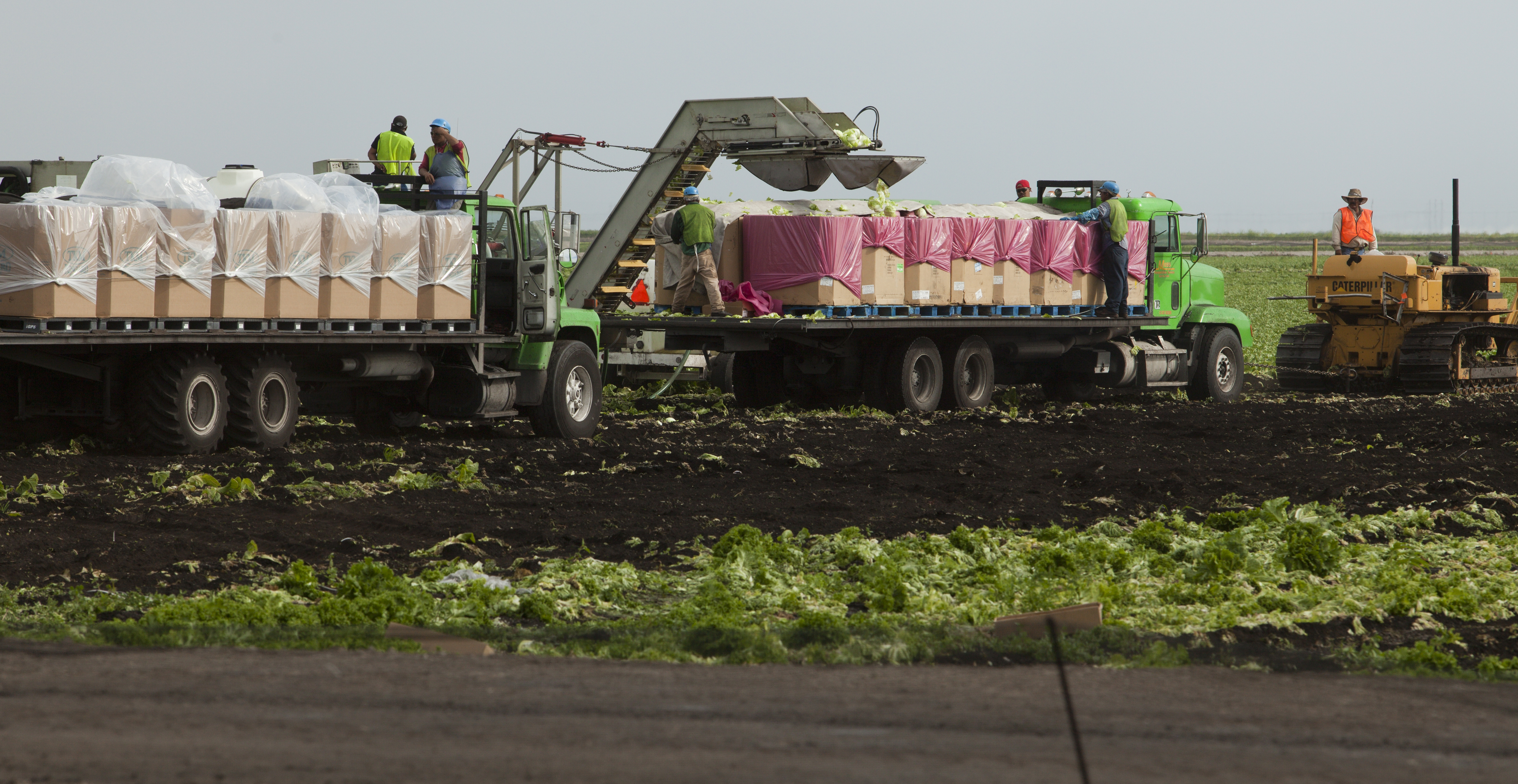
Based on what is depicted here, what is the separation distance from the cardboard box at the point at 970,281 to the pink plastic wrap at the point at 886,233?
3.13 ft

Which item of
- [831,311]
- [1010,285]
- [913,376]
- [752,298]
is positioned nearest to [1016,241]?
[1010,285]

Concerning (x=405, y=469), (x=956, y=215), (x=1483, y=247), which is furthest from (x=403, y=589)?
(x=1483, y=247)

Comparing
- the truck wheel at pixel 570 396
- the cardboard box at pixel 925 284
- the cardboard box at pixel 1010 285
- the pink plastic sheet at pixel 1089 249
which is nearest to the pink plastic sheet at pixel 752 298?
the cardboard box at pixel 925 284

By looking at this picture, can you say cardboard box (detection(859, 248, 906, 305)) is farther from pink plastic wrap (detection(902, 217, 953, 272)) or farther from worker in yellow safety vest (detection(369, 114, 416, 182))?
worker in yellow safety vest (detection(369, 114, 416, 182))

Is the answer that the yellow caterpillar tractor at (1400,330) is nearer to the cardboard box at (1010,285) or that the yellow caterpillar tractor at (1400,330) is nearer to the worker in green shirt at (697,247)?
the cardboard box at (1010,285)

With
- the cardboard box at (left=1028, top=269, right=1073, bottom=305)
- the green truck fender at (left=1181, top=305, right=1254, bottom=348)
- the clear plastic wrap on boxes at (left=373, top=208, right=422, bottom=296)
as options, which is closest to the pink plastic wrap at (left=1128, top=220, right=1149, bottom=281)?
the cardboard box at (left=1028, top=269, right=1073, bottom=305)

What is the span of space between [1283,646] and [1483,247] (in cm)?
9618

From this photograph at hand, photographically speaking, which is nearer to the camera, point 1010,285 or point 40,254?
point 40,254

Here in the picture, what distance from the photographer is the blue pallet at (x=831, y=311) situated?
19406 millimetres

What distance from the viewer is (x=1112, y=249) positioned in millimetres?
22906

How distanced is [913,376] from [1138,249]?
4.86 meters

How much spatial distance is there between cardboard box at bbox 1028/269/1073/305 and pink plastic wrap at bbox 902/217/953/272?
6.06 feet

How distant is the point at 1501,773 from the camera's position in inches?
208

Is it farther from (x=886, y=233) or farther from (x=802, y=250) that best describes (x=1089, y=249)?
(x=802, y=250)
